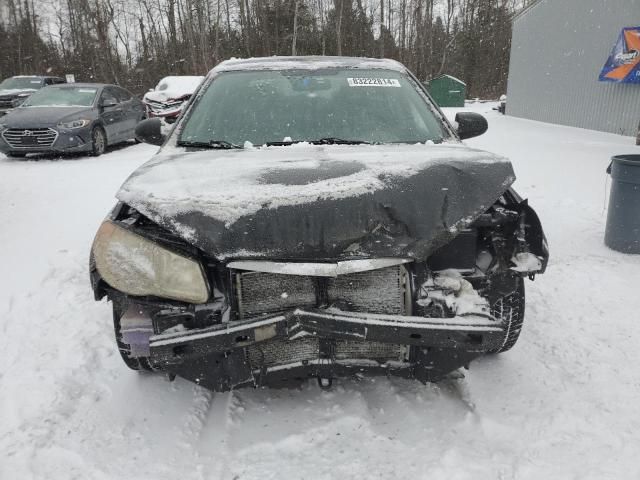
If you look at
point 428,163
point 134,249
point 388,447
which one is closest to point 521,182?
point 428,163

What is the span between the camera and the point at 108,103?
11.1 m

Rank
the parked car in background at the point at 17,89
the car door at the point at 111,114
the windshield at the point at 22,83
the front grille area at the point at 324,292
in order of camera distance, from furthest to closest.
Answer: the windshield at the point at 22,83 → the parked car in background at the point at 17,89 → the car door at the point at 111,114 → the front grille area at the point at 324,292

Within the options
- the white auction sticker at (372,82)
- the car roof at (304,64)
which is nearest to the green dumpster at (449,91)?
the car roof at (304,64)

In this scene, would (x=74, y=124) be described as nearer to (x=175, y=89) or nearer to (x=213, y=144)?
(x=175, y=89)

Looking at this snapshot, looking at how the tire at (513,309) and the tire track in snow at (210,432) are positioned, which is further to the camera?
the tire at (513,309)

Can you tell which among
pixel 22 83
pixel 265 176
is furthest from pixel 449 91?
pixel 265 176

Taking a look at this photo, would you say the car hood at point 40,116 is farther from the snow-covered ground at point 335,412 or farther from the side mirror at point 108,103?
the snow-covered ground at point 335,412

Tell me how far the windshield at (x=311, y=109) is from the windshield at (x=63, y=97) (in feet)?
28.4

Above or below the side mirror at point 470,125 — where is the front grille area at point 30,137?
below

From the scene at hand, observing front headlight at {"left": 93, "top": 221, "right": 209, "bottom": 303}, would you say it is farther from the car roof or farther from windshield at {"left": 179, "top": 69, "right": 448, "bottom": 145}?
the car roof

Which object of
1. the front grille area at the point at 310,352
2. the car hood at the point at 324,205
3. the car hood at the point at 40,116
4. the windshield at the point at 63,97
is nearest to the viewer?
the car hood at the point at 324,205

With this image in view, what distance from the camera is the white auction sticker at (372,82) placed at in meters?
3.41

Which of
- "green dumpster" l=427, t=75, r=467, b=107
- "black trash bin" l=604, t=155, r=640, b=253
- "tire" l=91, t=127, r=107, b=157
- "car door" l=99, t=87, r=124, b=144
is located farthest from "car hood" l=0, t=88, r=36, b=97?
"green dumpster" l=427, t=75, r=467, b=107

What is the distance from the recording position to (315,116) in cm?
313
